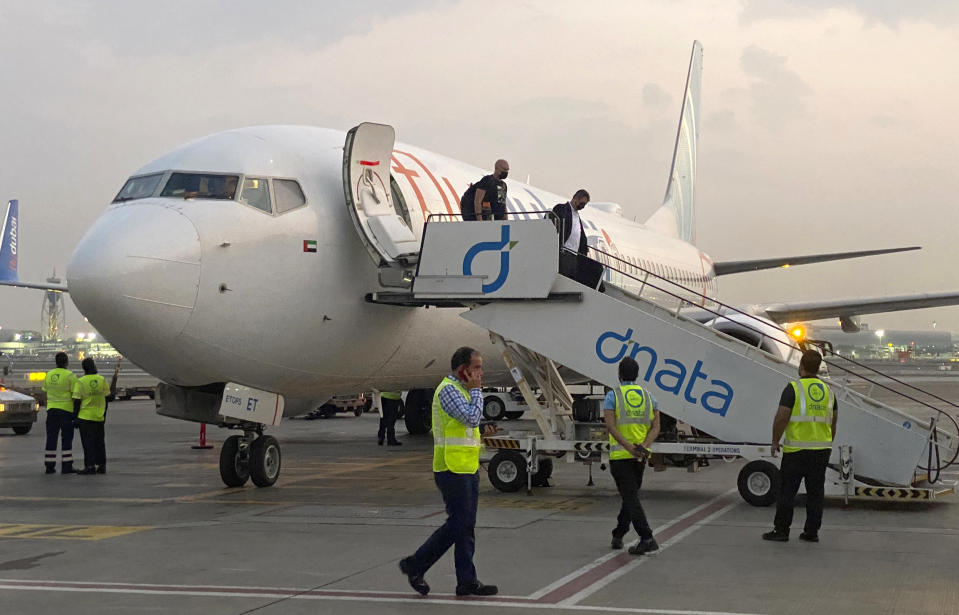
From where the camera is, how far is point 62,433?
52.0 ft

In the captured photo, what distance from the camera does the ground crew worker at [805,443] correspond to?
31.0 feet

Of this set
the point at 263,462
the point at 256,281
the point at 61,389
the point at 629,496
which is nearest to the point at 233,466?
the point at 263,462

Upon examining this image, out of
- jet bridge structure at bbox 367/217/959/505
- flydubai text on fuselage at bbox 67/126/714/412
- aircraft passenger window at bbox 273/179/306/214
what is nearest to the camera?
flydubai text on fuselage at bbox 67/126/714/412

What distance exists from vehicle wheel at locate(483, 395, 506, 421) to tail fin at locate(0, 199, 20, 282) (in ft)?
136

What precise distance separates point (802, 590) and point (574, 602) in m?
1.59

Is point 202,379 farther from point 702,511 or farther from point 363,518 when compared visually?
point 702,511

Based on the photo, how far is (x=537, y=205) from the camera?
18672 millimetres

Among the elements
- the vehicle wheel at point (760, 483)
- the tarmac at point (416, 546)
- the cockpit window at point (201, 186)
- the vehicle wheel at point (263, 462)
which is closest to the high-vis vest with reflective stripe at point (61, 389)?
the tarmac at point (416, 546)

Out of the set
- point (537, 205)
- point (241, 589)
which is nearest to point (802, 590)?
point (241, 589)

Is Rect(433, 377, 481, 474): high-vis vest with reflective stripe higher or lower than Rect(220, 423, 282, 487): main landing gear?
higher

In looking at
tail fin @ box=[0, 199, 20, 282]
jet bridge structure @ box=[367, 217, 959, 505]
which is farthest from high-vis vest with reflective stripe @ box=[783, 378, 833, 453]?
tail fin @ box=[0, 199, 20, 282]

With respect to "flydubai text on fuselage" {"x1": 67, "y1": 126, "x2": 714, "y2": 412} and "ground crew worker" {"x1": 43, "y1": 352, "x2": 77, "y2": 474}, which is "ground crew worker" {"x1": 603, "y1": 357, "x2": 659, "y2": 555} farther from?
"ground crew worker" {"x1": 43, "y1": 352, "x2": 77, "y2": 474}

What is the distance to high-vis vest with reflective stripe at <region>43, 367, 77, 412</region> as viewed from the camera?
15961 millimetres

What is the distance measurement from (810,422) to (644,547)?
204 centimetres
